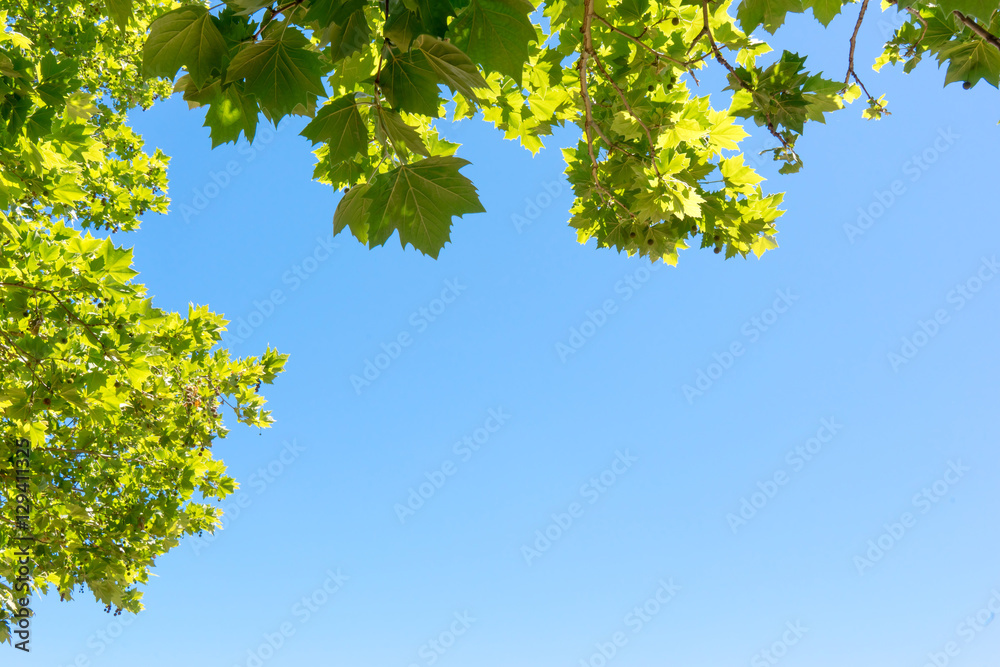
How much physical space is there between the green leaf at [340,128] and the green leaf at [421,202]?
147 millimetres

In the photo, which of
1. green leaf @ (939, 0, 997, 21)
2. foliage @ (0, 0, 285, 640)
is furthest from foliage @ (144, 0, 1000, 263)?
foliage @ (0, 0, 285, 640)

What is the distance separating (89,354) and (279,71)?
3.86 meters

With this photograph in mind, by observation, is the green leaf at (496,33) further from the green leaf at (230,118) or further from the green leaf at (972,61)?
the green leaf at (972,61)

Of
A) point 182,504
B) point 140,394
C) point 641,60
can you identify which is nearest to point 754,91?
point 641,60

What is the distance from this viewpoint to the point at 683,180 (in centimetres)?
372

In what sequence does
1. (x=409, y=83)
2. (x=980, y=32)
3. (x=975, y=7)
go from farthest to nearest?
(x=980, y=32) → (x=409, y=83) → (x=975, y=7)

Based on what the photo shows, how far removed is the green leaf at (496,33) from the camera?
1.77 metres

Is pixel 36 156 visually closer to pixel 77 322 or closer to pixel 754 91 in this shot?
pixel 77 322

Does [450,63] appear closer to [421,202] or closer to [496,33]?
[496,33]

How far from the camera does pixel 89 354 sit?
4637 mm

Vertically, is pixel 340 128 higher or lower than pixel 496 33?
higher

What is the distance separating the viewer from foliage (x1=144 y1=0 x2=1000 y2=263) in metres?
1.84

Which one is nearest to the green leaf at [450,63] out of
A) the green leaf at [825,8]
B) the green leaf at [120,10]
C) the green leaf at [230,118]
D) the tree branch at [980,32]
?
the green leaf at [230,118]

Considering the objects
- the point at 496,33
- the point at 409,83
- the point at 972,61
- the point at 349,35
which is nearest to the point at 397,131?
the point at 409,83
